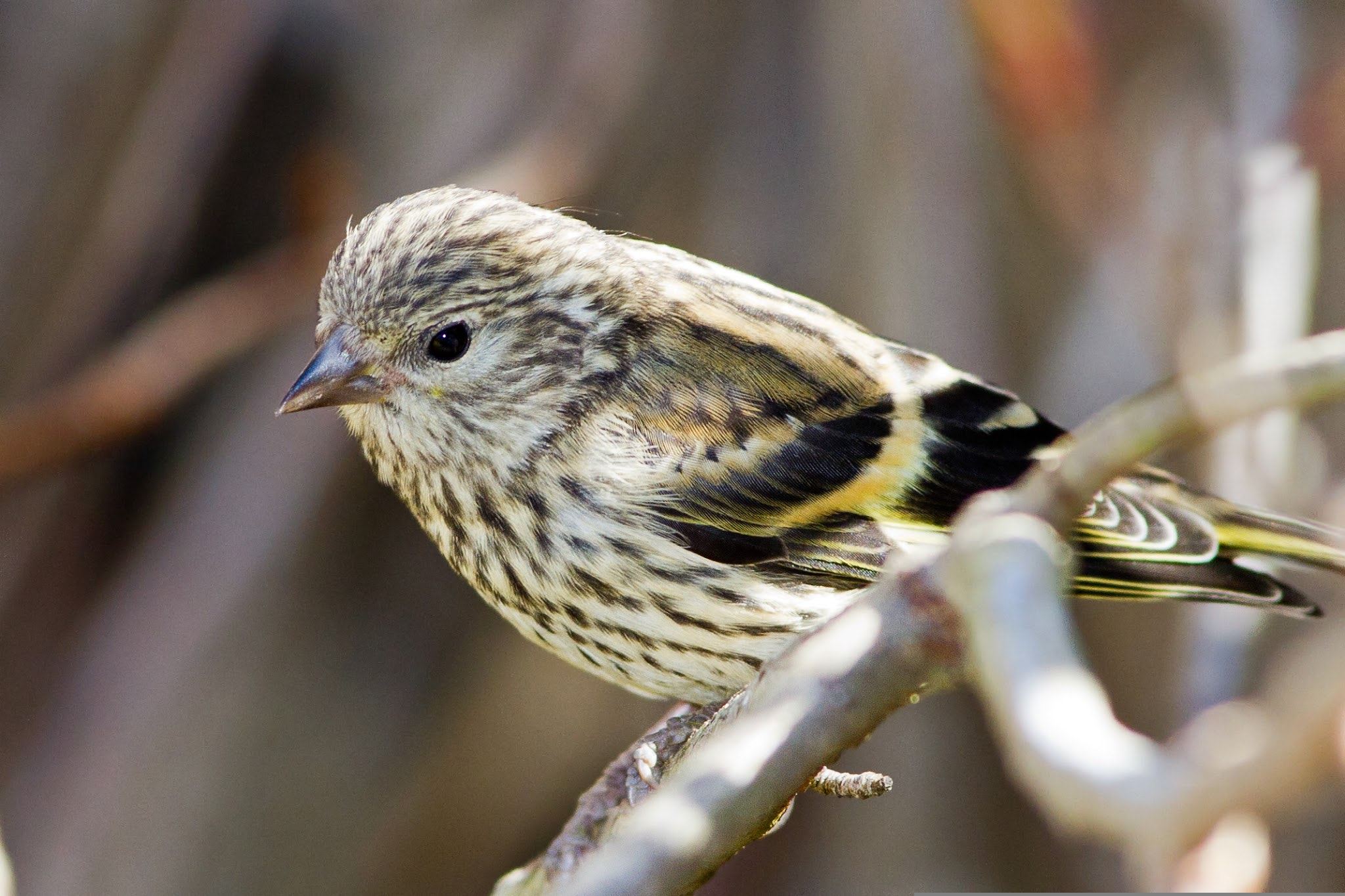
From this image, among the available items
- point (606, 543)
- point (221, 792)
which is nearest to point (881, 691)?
point (606, 543)

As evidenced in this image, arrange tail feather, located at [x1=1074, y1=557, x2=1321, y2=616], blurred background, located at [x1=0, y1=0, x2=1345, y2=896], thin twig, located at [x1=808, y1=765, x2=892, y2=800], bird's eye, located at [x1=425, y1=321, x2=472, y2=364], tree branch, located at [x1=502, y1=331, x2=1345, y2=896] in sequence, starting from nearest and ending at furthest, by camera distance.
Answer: tree branch, located at [x1=502, y1=331, x2=1345, y2=896], thin twig, located at [x1=808, y1=765, x2=892, y2=800], tail feather, located at [x1=1074, y1=557, x2=1321, y2=616], bird's eye, located at [x1=425, y1=321, x2=472, y2=364], blurred background, located at [x1=0, y1=0, x2=1345, y2=896]

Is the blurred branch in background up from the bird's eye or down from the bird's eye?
down

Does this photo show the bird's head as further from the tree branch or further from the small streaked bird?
the tree branch

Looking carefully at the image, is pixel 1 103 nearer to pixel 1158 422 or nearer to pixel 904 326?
pixel 904 326

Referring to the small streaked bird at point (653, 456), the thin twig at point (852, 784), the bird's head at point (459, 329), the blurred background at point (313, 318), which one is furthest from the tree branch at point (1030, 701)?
the blurred background at point (313, 318)

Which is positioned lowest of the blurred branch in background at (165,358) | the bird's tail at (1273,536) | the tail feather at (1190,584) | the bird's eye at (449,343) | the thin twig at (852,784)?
the blurred branch in background at (165,358)

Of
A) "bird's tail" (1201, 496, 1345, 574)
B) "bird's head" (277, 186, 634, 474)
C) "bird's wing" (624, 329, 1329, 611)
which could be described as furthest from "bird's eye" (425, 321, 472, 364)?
"bird's tail" (1201, 496, 1345, 574)

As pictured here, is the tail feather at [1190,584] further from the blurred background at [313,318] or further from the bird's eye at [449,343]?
the bird's eye at [449,343]
